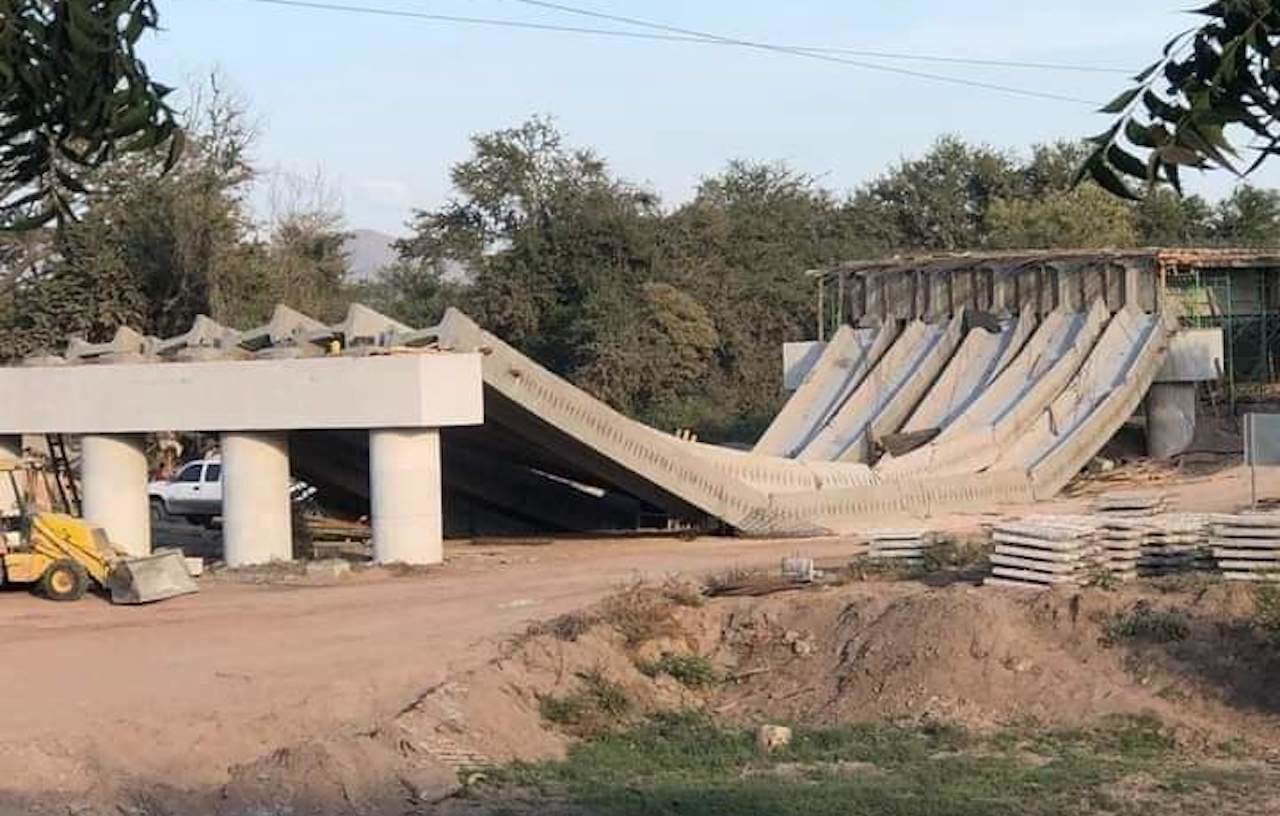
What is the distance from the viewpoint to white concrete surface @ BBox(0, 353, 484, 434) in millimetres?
27578

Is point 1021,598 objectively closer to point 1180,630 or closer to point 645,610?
point 1180,630

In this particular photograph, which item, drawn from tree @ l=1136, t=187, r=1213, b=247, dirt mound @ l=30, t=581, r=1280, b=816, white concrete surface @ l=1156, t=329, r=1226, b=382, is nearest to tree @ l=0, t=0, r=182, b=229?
dirt mound @ l=30, t=581, r=1280, b=816

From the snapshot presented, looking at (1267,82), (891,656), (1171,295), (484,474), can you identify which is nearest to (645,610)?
(891,656)

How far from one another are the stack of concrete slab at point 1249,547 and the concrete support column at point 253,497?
1377 cm

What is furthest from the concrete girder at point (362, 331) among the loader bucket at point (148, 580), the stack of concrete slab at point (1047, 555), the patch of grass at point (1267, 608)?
the patch of grass at point (1267, 608)

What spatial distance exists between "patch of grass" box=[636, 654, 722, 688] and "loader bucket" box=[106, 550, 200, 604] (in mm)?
7722

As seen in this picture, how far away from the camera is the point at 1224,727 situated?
59.3ft

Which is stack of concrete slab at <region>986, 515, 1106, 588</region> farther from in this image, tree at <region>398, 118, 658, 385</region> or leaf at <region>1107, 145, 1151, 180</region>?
tree at <region>398, 118, 658, 385</region>

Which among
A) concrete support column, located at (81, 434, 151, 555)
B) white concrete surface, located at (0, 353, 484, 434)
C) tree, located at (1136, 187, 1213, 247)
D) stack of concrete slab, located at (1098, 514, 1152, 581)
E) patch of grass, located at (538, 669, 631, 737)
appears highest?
tree, located at (1136, 187, 1213, 247)

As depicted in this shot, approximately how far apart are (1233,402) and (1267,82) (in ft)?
143

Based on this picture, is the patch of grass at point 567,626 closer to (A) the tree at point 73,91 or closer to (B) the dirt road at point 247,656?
(B) the dirt road at point 247,656

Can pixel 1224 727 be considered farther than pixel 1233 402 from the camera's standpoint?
No

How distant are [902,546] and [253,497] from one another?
384 inches

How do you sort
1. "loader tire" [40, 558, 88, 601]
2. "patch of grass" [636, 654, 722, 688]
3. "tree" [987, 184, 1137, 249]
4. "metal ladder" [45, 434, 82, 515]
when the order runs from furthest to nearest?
"tree" [987, 184, 1137, 249] < "metal ladder" [45, 434, 82, 515] < "loader tire" [40, 558, 88, 601] < "patch of grass" [636, 654, 722, 688]
